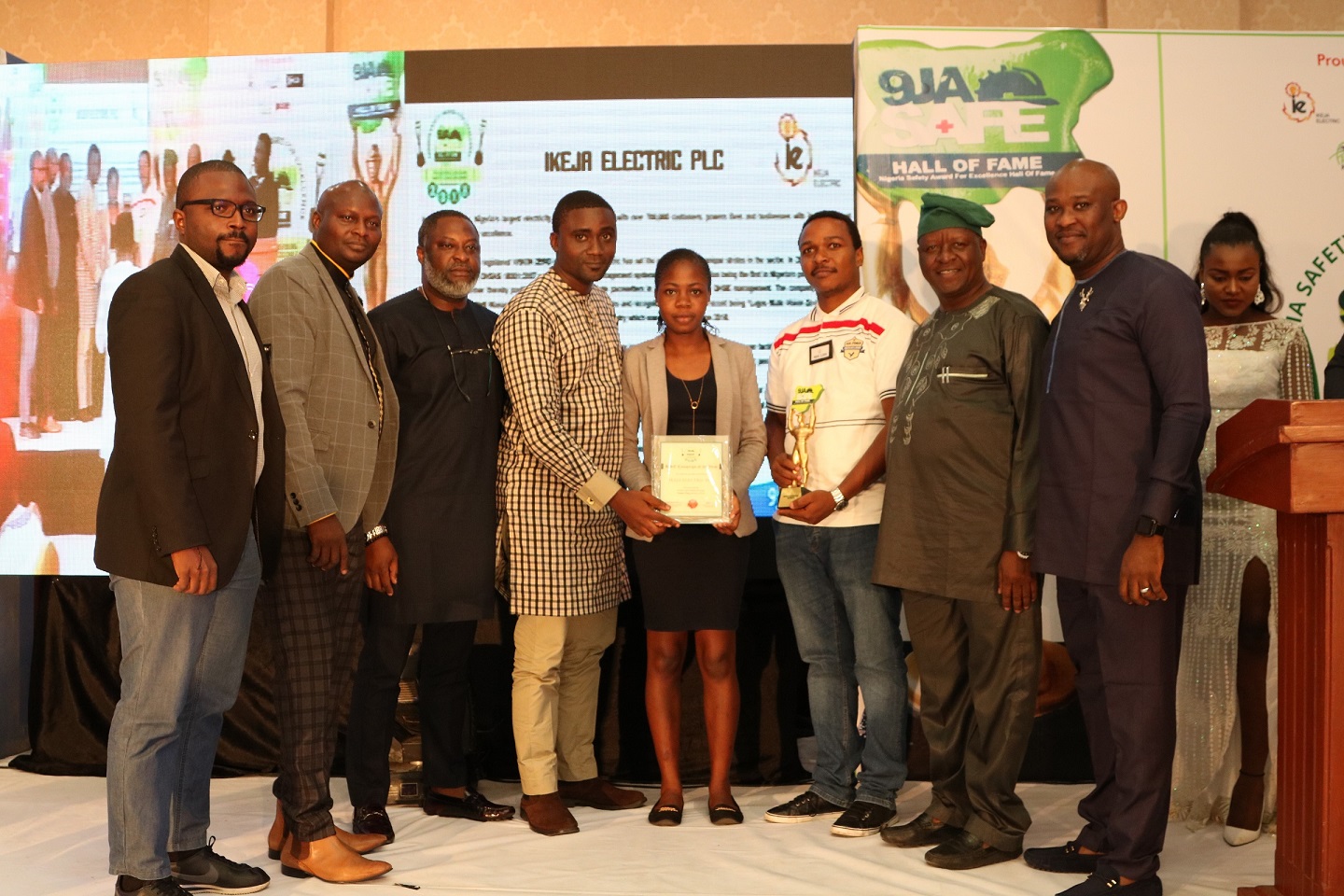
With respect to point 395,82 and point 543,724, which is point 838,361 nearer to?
point 543,724

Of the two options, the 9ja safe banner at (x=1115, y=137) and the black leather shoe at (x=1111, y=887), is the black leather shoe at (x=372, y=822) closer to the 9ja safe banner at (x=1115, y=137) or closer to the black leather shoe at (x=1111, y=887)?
the black leather shoe at (x=1111, y=887)

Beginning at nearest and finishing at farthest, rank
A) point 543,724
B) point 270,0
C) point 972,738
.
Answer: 1. point 972,738
2. point 543,724
3. point 270,0

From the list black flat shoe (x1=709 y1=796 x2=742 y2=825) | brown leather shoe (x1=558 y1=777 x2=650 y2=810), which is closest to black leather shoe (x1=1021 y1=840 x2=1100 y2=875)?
black flat shoe (x1=709 y1=796 x2=742 y2=825)

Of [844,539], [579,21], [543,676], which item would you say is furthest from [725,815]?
[579,21]

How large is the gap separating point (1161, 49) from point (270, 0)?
14.2 ft

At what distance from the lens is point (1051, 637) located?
4.20 m

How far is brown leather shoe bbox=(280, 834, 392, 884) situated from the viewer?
305 cm

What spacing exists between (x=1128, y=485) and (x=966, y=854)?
1142 mm

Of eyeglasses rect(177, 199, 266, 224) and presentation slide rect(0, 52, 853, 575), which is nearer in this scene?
eyeglasses rect(177, 199, 266, 224)

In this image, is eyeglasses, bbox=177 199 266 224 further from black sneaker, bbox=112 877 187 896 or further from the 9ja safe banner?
the 9ja safe banner

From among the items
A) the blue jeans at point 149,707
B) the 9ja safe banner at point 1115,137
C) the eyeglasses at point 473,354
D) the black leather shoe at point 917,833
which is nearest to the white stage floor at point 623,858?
the black leather shoe at point 917,833

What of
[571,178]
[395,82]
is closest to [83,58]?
[395,82]

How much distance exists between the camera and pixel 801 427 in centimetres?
361

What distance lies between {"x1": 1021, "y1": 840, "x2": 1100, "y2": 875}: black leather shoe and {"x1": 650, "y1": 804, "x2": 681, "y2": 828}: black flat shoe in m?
1.08
